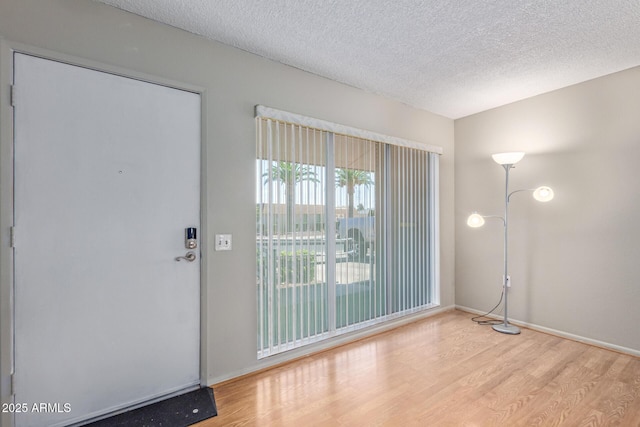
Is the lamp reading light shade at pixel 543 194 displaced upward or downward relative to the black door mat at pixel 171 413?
upward

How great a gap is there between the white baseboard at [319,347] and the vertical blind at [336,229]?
0.06m

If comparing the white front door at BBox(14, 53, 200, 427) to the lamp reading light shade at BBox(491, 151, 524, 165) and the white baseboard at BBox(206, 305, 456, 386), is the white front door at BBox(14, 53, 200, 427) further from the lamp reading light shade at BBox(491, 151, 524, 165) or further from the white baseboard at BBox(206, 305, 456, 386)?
the lamp reading light shade at BBox(491, 151, 524, 165)

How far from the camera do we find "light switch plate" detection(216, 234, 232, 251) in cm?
228

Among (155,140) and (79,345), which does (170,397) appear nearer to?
(79,345)

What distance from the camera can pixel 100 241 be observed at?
6.13 ft

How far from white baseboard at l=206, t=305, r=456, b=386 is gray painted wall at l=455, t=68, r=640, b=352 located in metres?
1.02

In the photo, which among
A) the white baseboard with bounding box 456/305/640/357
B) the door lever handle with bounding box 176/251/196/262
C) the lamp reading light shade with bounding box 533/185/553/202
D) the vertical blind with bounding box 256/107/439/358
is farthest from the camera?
the lamp reading light shade with bounding box 533/185/553/202

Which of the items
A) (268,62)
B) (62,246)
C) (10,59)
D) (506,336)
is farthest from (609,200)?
(10,59)

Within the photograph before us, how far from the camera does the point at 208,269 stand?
2.24m

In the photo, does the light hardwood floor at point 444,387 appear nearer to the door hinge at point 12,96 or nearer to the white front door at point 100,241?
the white front door at point 100,241

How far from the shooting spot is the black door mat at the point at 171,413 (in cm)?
182

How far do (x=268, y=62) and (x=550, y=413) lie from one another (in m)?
3.21

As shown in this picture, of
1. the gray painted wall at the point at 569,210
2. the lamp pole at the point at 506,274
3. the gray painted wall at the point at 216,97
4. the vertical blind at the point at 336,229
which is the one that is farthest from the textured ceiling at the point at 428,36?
the lamp pole at the point at 506,274

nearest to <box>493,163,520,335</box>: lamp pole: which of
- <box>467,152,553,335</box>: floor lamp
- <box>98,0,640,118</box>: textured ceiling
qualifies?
<box>467,152,553,335</box>: floor lamp
